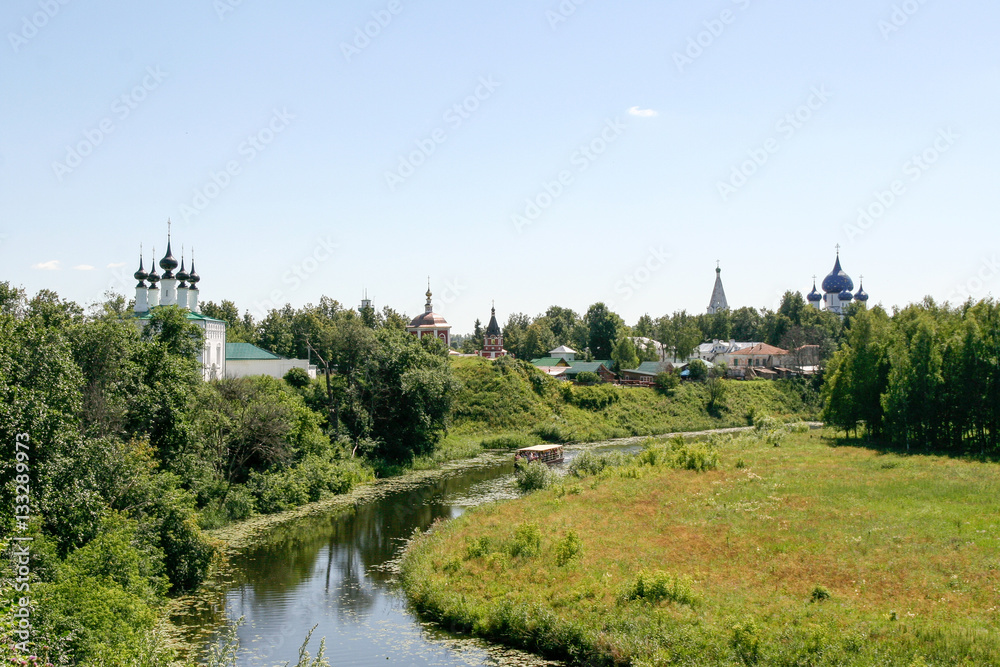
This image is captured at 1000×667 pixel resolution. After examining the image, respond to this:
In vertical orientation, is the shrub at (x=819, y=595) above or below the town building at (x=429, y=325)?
below

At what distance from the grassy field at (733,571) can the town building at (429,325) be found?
163 ft

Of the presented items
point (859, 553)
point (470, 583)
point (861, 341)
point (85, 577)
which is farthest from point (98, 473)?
point (861, 341)

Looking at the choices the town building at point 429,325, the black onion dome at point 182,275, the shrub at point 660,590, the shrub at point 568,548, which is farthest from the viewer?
the town building at point 429,325

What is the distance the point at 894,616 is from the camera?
636 inches

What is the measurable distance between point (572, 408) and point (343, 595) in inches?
1805

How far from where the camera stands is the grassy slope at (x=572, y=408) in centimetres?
5800

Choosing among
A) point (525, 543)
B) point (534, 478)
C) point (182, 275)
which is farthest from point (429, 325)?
point (525, 543)

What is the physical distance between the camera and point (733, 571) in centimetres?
2002

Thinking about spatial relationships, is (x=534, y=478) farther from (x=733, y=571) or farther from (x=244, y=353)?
(x=244, y=353)

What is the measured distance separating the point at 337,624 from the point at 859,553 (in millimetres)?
14354

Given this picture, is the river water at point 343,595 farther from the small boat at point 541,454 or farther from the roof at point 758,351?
the roof at point 758,351

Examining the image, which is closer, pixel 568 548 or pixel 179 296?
pixel 568 548

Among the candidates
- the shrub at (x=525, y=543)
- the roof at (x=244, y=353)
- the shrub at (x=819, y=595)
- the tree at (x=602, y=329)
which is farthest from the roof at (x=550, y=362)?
the shrub at (x=819, y=595)

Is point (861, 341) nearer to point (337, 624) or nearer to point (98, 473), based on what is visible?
point (337, 624)
